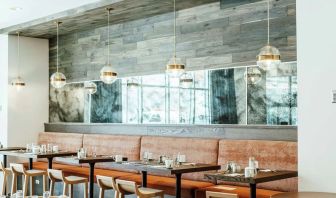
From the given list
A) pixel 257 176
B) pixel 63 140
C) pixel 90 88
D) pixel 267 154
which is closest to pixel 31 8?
pixel 90 88

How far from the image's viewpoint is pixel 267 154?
644cm

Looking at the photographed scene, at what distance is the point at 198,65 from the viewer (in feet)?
25.3

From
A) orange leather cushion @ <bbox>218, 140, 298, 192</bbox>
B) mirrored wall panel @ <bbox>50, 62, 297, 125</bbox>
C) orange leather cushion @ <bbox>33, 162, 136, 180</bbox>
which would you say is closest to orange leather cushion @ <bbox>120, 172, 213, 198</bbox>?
orange leather cushion @ <bbox>218, 140, 298, 192</bbox>

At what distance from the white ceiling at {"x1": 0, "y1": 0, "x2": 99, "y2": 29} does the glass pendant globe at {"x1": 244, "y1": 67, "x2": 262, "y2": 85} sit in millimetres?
2925

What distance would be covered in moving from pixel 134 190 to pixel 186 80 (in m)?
2.48

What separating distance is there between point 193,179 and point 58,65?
503 cm

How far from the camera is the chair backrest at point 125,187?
5.98 metres

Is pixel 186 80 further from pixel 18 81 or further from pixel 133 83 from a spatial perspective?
pixel 18 81

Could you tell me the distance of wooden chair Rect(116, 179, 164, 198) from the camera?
5.95 meters

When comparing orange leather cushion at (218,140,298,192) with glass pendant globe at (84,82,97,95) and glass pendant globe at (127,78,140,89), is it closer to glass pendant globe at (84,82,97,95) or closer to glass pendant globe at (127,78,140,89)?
glass pendant globe at (127,78,140,89)

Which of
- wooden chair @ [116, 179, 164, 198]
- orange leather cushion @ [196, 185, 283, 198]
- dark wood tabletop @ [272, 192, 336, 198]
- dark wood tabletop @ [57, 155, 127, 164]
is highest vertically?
dark wood tabletop @ [57, 155, 127, 164]

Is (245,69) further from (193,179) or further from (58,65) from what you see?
(58,65)

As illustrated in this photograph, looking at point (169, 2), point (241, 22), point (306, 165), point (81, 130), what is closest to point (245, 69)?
point (241, 22)

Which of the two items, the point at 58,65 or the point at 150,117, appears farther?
the point at 58,65
